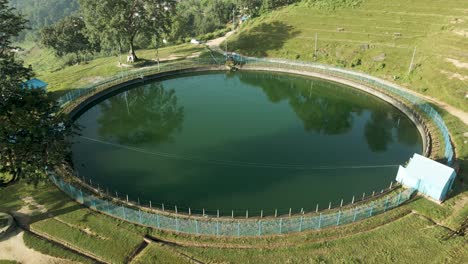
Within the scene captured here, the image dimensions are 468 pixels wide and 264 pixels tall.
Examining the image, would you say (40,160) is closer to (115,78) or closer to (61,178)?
(61,178)

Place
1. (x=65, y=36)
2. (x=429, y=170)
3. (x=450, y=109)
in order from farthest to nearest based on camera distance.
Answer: (x=65, y=36) < (x=450, y=109) < (x=429, y=170)

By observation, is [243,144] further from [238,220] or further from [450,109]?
[450,109]

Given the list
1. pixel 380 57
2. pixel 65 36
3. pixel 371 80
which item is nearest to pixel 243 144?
pixel 371 80

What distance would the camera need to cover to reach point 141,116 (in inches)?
2111

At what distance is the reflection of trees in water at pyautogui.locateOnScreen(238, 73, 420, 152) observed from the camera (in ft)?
155

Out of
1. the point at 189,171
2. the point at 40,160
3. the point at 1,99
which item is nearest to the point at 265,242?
the point at 189,171

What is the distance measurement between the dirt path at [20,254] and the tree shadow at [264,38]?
5621 centimetres

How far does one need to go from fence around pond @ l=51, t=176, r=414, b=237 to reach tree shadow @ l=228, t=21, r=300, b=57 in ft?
160

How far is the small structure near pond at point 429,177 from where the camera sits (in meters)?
31.6

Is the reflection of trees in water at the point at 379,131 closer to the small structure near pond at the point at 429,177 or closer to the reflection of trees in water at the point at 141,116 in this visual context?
the small structure near pond at the point at 429,177

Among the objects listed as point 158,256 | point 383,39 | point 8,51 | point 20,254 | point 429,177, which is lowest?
point 20,254

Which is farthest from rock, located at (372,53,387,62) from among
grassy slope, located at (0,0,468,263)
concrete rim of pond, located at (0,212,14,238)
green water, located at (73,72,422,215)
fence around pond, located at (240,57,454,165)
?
concrete rim of pond, located at (0,212,14,238)

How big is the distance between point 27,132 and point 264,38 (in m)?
58.7

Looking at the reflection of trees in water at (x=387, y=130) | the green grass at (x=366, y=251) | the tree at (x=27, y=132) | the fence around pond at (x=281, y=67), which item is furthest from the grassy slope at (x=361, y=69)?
the tree at (x=27, y=132)
